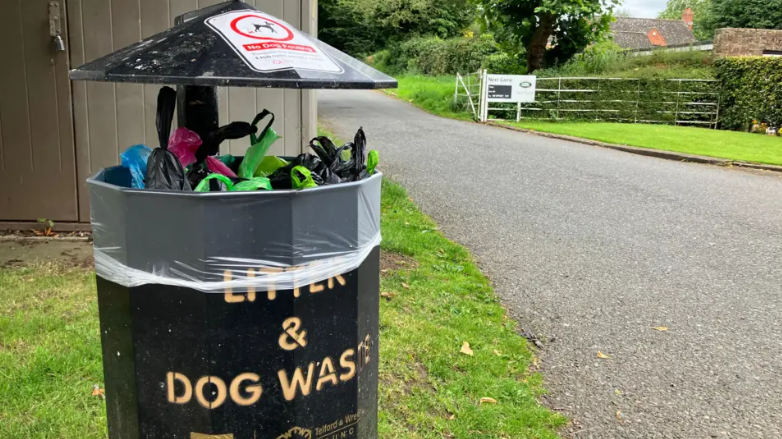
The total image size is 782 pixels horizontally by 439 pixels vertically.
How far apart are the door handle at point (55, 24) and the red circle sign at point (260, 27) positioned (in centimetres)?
437

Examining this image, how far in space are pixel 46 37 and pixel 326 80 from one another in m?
4.90

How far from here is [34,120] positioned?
19.0ft

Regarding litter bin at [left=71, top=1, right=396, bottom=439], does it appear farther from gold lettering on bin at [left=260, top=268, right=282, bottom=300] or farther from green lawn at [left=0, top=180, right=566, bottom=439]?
green lawn at [left=0, top=180, right=566, bottom=439]

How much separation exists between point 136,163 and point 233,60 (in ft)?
1.92

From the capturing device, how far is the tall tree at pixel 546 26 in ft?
70.2

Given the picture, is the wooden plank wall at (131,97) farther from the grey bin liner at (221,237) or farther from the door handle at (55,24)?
the grey bin liner at (221,237)

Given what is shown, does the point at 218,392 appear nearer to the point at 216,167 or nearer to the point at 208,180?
the point at 208,180

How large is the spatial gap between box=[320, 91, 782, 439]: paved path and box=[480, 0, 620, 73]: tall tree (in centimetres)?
1066

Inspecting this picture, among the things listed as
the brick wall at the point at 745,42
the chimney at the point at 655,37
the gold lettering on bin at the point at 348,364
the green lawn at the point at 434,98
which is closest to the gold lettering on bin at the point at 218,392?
the gold lettering on bin at the point at 348,364

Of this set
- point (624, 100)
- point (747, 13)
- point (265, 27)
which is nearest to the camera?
point (265, 27)

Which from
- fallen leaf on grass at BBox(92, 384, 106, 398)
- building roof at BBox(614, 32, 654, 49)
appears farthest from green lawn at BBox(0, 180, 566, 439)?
building roof at BBox(614, 32, 654, 49)

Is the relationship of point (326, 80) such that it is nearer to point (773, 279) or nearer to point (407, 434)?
point (407, 434)

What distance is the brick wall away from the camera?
23.2 m

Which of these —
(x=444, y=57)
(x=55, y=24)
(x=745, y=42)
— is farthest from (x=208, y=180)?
(x=444, y=57)
